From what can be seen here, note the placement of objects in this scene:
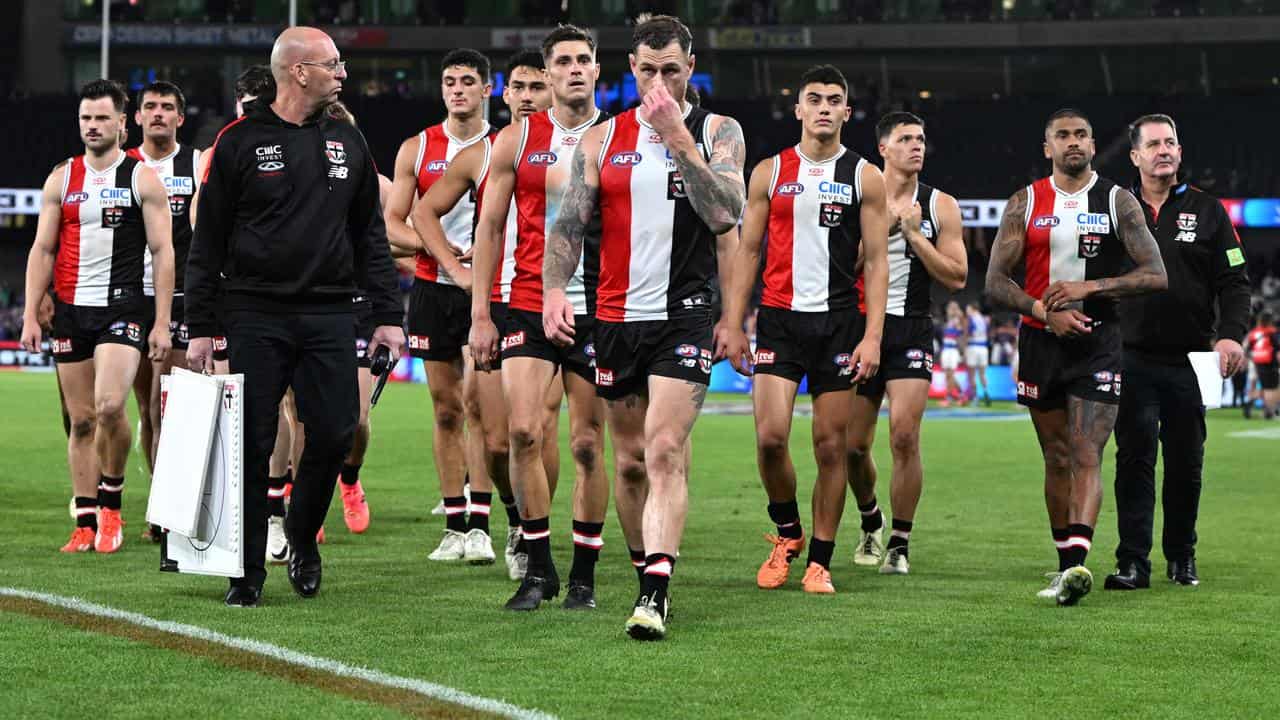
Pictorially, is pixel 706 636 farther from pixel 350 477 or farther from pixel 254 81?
pixel 350 477

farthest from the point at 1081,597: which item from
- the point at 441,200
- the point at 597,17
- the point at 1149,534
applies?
the point at 597,17

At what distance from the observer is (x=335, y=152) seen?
7.02 metres

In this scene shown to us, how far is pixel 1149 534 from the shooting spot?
831 centimetres

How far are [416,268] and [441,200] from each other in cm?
128

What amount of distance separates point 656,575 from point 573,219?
151 centimetres

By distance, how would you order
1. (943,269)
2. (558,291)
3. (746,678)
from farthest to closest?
(943,269) → (558,291) → (746,678)

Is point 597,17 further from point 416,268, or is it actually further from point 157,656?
point 157,656

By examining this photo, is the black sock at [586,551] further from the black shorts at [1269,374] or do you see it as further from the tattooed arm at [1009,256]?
the black shorts at [1269,374]

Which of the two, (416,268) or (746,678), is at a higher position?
(416,268)

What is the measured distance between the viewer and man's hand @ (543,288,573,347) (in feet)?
21.4

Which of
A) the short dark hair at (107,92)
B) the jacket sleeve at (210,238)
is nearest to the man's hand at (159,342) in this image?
the short dark hair at (107,92)

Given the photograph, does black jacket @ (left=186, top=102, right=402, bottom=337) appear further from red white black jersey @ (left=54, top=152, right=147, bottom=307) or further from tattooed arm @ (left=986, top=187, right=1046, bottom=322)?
tattooed arm @ (left=986, top=187, right=1046, bottom=322)

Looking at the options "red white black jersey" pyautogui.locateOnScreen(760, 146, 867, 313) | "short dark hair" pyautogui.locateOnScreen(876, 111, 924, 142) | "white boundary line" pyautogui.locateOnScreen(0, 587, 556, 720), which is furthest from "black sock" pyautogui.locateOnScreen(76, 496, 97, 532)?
"short dark hair" pyautogui.locateOnScreen(876, 111, 924, 142)

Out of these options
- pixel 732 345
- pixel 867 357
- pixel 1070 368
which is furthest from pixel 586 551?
pixel 1070 368
